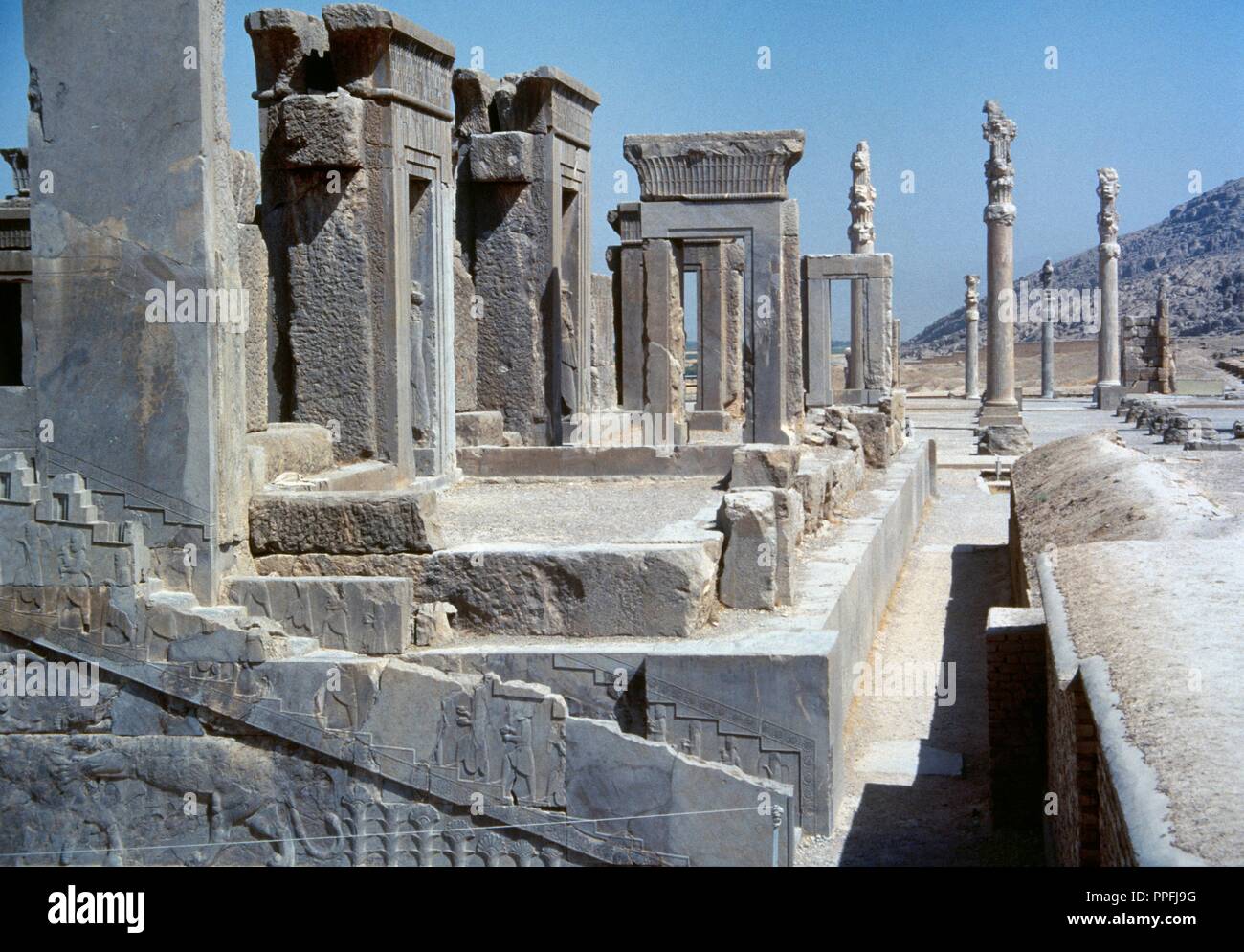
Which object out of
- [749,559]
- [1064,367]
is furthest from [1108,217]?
[749,559]

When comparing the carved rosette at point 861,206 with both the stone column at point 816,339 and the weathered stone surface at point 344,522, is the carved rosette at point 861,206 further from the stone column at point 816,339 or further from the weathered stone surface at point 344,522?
the weathered stone surface at point 344,522

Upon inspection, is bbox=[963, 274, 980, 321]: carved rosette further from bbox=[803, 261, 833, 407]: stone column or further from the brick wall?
the brick wall

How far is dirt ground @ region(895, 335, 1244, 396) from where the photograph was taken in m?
53.9

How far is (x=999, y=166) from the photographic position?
25438mm

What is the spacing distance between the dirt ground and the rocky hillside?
348 inches

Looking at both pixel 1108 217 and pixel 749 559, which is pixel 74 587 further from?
pixel 1108 217

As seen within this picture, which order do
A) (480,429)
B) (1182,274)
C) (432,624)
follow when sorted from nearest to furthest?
(432,624) → (480,429) → (1182,274)

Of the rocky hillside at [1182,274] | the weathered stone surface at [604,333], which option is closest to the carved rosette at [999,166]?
the weathered stone surface at [604,333]

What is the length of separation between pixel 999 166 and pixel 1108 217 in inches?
546

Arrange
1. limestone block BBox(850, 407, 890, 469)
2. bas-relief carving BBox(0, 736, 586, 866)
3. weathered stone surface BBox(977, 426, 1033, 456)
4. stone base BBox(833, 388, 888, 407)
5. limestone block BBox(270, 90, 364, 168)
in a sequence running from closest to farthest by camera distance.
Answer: bas-relief carving BBox(0, 736, 586, 866), limestone block BBox(270, 90, 364, 168), limestone block BBox(850, 407, 890, 469), weathered stone surface BBox(977, 426, 1033, 456), stone base BBox(833, 388, 888, 407)

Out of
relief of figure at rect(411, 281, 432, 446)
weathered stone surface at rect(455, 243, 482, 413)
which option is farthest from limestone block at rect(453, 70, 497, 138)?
relief of figure at rect(411, 281, 432, 446)

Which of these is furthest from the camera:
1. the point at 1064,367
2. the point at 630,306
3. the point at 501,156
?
the point at 1064,367

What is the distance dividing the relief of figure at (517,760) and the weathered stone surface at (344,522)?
128cm
